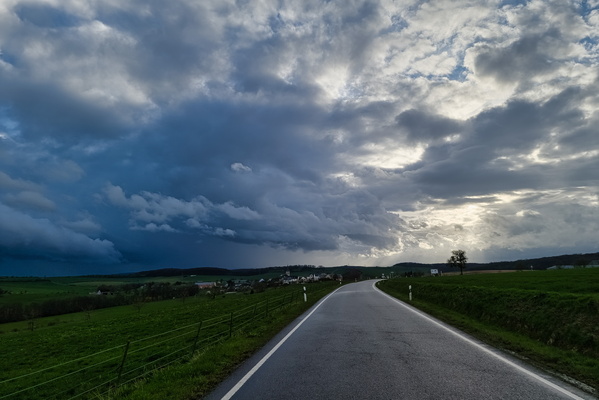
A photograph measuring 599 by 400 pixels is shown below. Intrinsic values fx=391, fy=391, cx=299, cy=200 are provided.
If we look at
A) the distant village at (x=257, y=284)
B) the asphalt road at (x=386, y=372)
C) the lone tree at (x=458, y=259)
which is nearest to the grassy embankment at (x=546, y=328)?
the asphalt road at (x=386, y=372)

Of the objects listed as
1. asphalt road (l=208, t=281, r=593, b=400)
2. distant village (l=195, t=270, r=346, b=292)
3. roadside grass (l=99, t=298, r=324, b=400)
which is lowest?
distant village (l=195, t=270, r=346, b=292)

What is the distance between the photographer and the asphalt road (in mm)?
6711

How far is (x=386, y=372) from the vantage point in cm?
811

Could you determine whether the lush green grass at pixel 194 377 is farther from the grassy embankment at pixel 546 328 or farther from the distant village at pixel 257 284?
the distant village at pixel 257 284

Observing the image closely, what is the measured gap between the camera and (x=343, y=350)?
35.3 ft

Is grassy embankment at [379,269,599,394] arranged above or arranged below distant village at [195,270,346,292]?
above

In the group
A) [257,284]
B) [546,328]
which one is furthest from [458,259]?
[546,328]

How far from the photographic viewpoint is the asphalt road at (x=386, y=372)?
671 cm

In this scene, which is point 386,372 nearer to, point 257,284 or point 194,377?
point 194,377

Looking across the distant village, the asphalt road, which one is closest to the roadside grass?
the asphalt road

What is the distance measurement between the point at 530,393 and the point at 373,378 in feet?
8.77

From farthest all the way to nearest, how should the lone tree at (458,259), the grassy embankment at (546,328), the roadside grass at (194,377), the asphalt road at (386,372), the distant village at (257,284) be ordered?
the lone tree at (458,259)
the distant village at (257,284)
the grassy embankment at (546,328)
the roadside grass at (194,377)
the asphalt road at (386,372)

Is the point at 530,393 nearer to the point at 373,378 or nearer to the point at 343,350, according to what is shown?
the point at 373,378

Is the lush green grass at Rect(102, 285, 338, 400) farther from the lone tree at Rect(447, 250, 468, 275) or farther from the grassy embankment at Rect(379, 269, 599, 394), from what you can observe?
the lone tree at Rect(447, 250, 468, 275)
